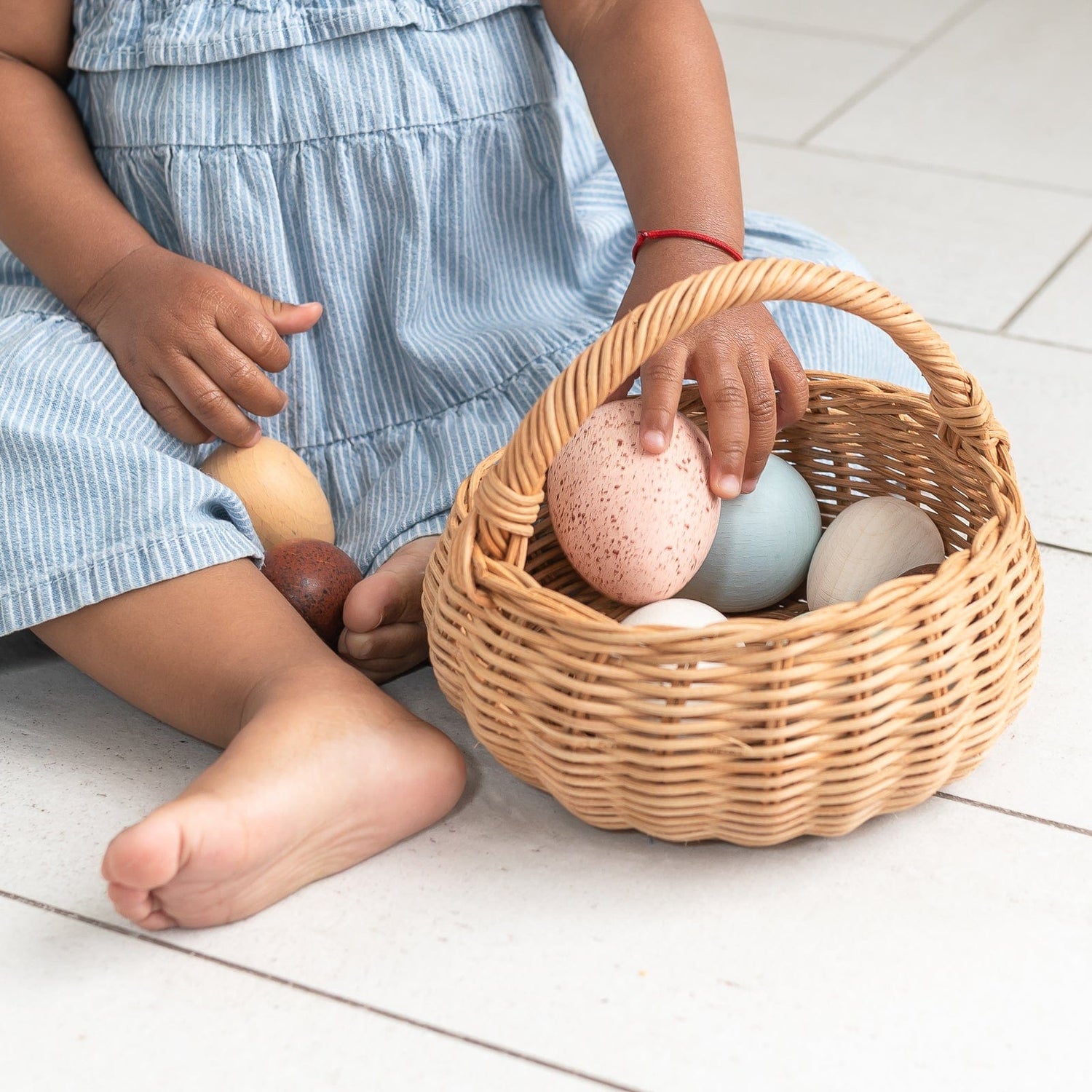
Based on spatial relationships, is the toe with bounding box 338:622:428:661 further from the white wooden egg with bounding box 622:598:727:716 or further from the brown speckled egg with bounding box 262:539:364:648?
the white wooden egg with bounding box 622:598:727:716

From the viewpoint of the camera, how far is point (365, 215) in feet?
3.37

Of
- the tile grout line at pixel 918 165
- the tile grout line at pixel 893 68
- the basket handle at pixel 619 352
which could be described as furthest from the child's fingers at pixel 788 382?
the tile grout line at pixel 893 68

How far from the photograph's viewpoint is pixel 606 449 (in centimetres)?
79

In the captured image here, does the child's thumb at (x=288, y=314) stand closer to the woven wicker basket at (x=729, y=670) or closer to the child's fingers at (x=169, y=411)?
the child's fingers at (x=169, y=411)

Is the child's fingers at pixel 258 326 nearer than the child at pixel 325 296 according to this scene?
No

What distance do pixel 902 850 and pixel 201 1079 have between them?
40 centimetres

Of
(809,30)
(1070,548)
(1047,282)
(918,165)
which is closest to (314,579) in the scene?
(1070,548)

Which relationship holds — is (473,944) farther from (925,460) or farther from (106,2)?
(106,2)

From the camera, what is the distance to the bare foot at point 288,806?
0.66m

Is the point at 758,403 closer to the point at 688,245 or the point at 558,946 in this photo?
the point at 688,245

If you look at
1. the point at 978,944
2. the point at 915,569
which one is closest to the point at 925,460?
the point at 915,569

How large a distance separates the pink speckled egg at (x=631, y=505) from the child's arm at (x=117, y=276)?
0.26 meters

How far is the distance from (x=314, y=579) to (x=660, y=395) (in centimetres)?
28

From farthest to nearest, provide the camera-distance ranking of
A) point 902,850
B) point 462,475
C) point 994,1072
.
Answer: point 462,475 → point 902,850 → point 994,1072
